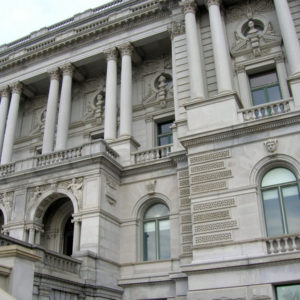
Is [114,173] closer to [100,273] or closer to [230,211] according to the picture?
[100,273]

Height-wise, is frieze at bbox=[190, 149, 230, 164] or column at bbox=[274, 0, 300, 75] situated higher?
column at bbox=[274, 0, 300, 75]

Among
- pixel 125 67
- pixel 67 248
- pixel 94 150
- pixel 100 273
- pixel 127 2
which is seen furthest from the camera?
pixel 127 2

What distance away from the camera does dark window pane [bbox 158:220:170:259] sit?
21.6 metres

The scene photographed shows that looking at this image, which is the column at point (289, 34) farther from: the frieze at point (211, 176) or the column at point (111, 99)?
the column at point (111, 99)

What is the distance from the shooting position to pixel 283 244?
53.4 ft

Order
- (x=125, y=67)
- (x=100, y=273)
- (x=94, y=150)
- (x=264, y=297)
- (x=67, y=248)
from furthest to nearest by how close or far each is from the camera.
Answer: (x=125, y=67) < (x=67, y=248) < (x=94, y=150) < (x=100, y=273) < (x=264, y=297)

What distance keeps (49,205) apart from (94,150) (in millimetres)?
3960

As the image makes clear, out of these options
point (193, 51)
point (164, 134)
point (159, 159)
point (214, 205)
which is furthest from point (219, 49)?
point (214, 205)

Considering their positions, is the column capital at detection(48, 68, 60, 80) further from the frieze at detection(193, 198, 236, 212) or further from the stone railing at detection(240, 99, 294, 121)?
the frieze at detection(193, 198, 236, 212)

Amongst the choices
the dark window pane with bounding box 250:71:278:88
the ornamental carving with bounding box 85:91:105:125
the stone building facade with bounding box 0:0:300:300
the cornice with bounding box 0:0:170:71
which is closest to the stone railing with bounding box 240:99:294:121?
the stone building facade with bounding box 0:0:300:300

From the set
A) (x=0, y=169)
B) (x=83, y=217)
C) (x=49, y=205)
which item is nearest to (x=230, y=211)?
(x=83, y=217)

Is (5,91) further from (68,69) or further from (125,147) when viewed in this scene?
(125,147)

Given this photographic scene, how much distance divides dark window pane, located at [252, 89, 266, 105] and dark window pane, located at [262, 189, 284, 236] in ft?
24.2

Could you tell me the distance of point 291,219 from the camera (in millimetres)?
17109
